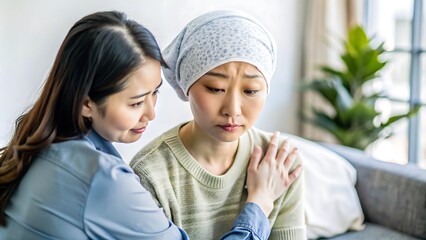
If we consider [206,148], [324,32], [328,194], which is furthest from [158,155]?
[324,32]

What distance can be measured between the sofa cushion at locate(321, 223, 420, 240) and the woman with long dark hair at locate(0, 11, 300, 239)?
0.96m

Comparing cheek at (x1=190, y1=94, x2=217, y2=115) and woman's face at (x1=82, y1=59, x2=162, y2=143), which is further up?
woman's face at (x1=82, y1=59, x2=162, y2=143)

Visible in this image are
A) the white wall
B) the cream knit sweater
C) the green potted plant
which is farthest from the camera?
the green potted plant

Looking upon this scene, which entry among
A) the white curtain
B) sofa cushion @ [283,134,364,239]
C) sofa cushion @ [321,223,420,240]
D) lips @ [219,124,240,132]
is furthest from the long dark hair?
the white curtain

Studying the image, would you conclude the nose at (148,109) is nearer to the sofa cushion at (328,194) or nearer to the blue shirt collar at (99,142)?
the blue shirt collar at (99,142)

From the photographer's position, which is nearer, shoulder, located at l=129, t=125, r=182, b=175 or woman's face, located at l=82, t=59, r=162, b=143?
woman's face, located at l=82, t=59, r=162, b=143

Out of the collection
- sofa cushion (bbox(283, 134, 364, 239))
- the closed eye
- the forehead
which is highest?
the forehead

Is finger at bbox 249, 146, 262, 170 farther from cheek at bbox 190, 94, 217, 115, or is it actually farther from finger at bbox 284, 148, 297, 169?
cheek at bbox 190, 94, 217, 115

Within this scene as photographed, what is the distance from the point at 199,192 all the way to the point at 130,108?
0.40 metres

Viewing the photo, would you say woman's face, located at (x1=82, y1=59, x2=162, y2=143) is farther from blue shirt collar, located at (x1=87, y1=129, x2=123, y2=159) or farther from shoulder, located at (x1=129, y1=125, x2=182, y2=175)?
shoulder, located at (x1=129, y1=125, x2=182, y2=175)

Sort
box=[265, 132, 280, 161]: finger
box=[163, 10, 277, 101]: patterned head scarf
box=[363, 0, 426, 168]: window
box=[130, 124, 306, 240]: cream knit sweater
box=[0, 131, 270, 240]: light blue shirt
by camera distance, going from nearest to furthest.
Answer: box=[0, 131, 270, 240]: light blue shirt, box=[163, 10, 277, 101]: patterned head scarf, box=[130, 124, 306, 240]: cream knit sweater, box=[265, 132, 280, 161]: finger, box=[363, 0, 426, 168]: window

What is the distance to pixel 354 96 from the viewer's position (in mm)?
2924

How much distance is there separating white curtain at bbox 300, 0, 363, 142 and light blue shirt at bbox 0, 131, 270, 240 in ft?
6.37

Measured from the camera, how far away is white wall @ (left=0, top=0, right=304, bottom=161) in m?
2.01
